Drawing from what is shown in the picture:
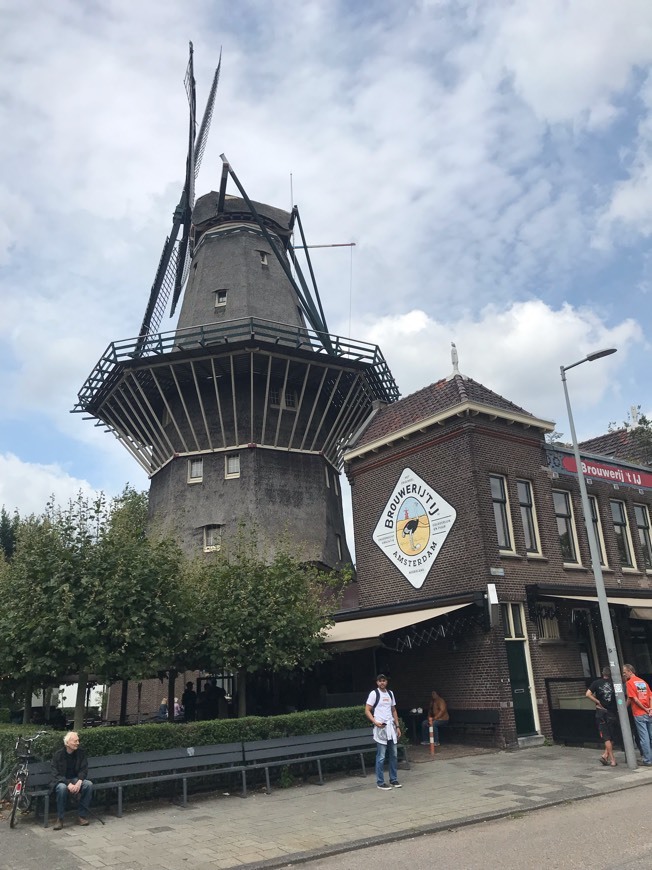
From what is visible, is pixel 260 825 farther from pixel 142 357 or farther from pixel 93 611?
pixel 142 357

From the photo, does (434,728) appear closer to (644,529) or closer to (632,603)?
(632,603)

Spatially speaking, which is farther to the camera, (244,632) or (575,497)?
(575,497)

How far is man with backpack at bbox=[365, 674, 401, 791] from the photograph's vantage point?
1121 centimetres

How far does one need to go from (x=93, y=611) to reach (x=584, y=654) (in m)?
12.7

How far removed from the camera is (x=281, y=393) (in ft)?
92.3

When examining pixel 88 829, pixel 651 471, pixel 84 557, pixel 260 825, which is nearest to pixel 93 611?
pixel 84 557

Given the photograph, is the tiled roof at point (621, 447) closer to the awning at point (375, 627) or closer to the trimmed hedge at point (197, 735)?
the awning at point (375, 627)

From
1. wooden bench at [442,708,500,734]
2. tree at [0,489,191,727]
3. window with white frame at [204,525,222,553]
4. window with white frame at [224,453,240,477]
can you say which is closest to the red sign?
wooden bench at [442,708,500,734]

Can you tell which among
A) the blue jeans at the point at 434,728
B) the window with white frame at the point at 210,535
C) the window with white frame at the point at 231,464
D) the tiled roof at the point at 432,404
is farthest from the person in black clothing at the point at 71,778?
the window with white frame at the point at 231,464

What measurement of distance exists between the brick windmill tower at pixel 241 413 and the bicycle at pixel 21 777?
1445 centimetres

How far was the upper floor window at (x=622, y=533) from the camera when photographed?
843 inches

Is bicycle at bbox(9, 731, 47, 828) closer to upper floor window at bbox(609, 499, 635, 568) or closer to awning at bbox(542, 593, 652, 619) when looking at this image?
awning at bbox(542, 593, 652, 619)

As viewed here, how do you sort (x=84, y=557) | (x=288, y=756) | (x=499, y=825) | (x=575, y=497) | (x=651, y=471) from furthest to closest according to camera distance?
(x=651, y=471), (x=575, y=497), (x=84, y=557), (x=288, y=756), (x=499, y=825)

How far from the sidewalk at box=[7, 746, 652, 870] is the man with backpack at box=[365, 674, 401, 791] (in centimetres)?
27
